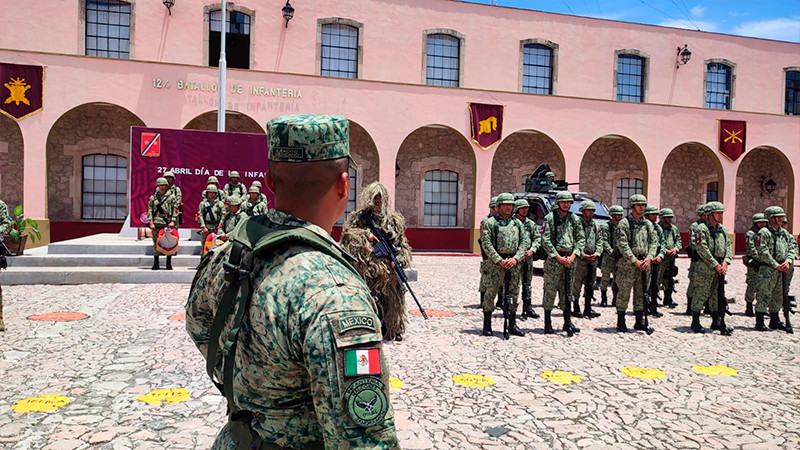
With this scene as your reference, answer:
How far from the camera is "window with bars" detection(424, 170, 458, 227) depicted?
1969 cm

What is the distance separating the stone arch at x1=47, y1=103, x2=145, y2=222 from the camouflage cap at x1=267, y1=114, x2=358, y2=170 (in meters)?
17.3

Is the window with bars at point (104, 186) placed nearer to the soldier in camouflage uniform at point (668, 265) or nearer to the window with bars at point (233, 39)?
the window with bars at point (233, 39)

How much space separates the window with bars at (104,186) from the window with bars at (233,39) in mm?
4302

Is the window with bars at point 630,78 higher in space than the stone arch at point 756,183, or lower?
higher

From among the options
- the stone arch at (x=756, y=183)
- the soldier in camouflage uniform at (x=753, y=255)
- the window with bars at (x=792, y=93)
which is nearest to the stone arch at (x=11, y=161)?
the soldier in camouflage uniform at (x=753, y=255)

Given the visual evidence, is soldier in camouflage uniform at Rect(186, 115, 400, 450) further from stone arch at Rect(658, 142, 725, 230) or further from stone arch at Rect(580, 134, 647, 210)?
stone arch at Rect(658, 142, 725, 230)

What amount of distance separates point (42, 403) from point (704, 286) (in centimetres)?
775

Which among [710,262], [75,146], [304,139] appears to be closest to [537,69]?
[710,262]

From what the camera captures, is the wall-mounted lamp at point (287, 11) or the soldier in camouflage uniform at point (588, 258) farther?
the wall-mounted lamp at point (287, 11)

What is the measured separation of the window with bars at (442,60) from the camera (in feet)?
61.5

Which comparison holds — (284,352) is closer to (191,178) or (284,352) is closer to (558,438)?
(558,438)

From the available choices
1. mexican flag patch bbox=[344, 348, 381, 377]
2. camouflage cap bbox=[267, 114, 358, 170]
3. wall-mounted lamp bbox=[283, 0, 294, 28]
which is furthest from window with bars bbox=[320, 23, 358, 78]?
mexican flag patch bbox=[344, 348, 381, 377]

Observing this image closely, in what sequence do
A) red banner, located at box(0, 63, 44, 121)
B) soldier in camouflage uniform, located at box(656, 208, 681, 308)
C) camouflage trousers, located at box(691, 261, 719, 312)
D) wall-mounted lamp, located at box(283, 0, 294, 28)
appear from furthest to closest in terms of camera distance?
1. wall-mounted lamp, located at box(283, 0, 294, 28)
2. red banner, located at box(0, 63, 44, 121)
3. soldier in camouflage uniform, located at box(656, 208, 681, 308)
4. camouflage trousers, located at box(691, 261, 719, 312)

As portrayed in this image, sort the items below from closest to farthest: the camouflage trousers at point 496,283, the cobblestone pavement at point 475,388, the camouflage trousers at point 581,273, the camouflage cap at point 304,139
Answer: the camouflage cap at point 304,139, the cobblestone pavement at point 475,388, the camouflage trousers at point 496,283, the camouflage trousers at point 581,273
